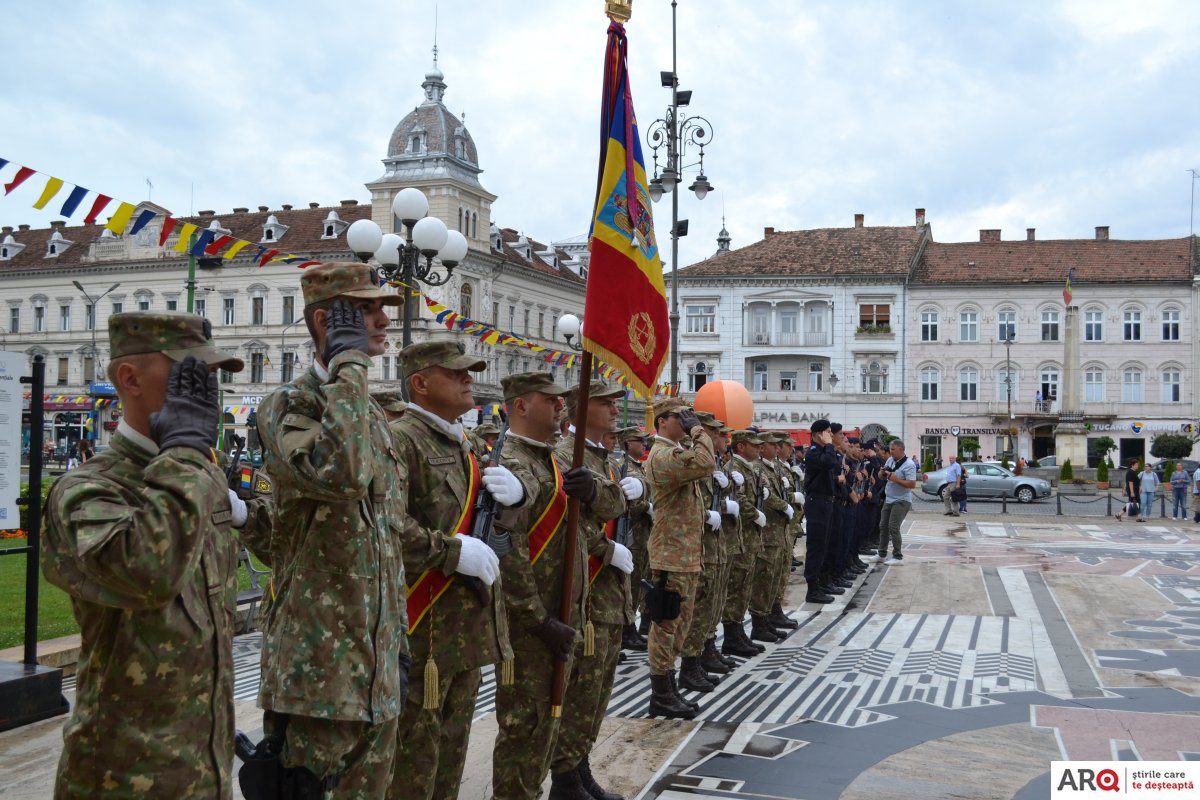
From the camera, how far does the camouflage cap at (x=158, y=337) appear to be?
3027 millimetres

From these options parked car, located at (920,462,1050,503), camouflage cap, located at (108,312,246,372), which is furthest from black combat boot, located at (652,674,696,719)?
parked car, located at (920,462,1050,503)

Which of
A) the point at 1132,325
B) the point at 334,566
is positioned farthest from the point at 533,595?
the point at 1132,325

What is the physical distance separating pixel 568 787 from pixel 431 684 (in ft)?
5.02

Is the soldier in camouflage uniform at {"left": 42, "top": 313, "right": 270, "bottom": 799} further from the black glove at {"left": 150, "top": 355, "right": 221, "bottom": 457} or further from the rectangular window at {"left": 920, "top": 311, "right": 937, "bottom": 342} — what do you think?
the rectangular window at {"left": 920, "top": 311, "right": 937, "bottom": 342}

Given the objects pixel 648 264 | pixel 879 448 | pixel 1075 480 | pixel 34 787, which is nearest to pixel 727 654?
pixel 648 264

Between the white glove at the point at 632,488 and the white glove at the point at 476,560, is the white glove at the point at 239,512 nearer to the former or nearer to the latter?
the white glove at the point at 476,560

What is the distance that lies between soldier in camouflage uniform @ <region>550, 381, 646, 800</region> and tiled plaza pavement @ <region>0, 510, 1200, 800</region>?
43 cm

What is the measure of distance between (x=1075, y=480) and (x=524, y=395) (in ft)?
139

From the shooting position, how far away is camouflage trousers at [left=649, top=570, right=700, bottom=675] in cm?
718

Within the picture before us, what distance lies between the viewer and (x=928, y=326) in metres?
58.1

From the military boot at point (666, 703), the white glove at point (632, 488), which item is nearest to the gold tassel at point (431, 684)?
the white glove at point (632, 488)

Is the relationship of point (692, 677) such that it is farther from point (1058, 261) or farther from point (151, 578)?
point (1058, 261)

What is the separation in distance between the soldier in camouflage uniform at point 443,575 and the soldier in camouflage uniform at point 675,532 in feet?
9.22

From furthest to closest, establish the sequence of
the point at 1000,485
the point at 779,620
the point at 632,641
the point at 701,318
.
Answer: the point at 701,318 → the point at 1000,485 → the point at 779,620 → the point at 632,641
